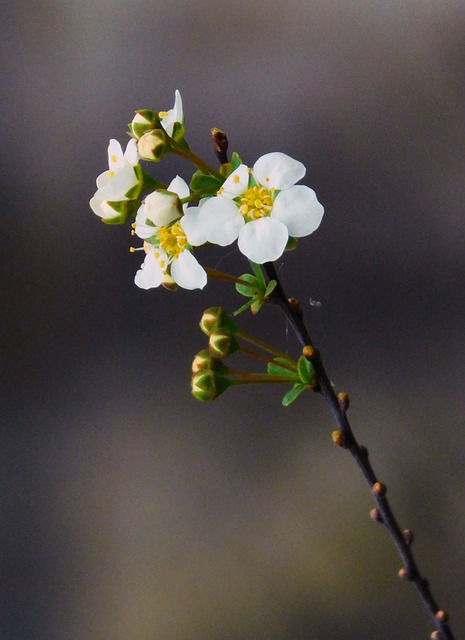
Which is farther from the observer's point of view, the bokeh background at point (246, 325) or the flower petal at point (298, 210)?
the bokeh background at point (246, 325)

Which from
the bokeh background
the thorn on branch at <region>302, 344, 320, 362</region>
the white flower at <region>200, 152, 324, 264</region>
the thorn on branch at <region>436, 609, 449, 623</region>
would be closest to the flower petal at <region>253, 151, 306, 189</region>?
the white flower at <region>200, 152, 324, 264</region>

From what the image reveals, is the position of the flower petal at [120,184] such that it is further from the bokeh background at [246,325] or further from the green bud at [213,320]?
the bokeh background at [246,325]

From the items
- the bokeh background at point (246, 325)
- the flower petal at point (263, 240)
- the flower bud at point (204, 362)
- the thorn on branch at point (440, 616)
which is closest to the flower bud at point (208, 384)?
the flower bud at point (204, 362)

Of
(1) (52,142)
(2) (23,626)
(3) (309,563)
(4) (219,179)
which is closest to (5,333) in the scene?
(1) (52,142)

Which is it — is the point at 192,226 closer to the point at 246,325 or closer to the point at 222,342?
the point at 222,342

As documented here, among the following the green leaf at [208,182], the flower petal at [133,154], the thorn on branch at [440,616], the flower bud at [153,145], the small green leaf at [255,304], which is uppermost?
the flower petal at [133,154]

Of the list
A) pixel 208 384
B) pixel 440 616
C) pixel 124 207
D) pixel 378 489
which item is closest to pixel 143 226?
pixel 124 207

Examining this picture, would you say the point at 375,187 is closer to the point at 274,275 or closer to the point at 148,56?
the point at 148,56

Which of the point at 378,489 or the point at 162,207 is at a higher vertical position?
the point at 162,207
